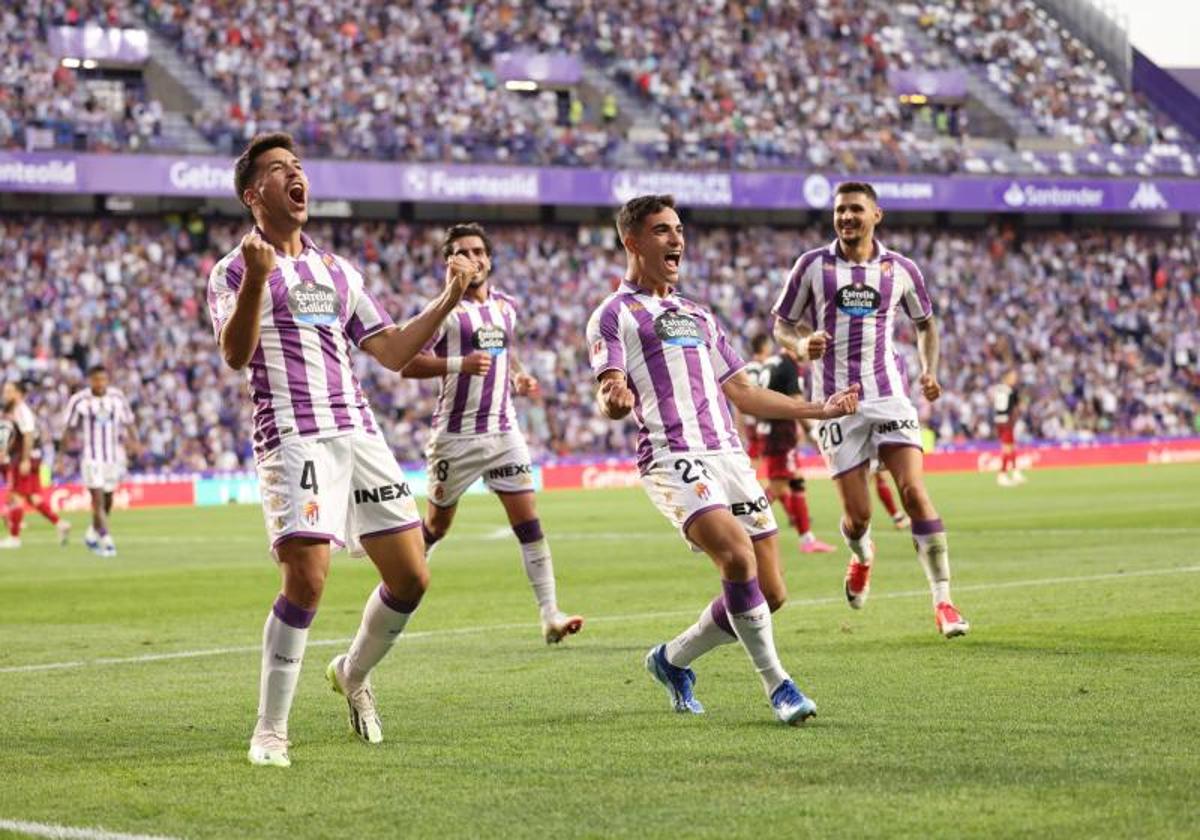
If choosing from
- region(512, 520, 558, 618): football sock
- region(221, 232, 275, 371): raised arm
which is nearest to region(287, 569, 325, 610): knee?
region(221, 232, 275, 371): raised arm

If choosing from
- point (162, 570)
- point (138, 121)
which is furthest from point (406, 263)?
point (162, 570)

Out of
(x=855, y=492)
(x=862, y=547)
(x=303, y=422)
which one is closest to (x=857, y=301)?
(x=855, y=492)

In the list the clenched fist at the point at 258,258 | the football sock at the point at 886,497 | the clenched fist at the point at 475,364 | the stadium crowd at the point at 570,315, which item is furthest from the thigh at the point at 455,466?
the stadium crowd at the point at 570,315

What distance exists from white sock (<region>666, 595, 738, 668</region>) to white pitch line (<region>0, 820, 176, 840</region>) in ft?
11.6

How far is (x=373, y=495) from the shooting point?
27.5 feet

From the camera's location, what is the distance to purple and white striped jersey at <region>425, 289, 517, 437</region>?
1402 centimetres

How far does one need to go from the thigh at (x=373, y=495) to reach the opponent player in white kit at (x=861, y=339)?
529cm

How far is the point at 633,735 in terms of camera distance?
853cm

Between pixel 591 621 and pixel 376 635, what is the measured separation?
584 centimetres

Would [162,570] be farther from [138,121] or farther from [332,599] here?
[138,121]

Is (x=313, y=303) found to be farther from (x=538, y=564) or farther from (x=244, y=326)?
(x=538, y=564)

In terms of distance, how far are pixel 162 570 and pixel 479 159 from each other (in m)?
28.7

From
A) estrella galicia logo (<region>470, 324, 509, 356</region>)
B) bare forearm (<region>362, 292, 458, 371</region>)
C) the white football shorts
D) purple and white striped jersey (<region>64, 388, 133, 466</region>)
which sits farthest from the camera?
purple and white striped jersey (<region>64, 388, 133, 466</region>)

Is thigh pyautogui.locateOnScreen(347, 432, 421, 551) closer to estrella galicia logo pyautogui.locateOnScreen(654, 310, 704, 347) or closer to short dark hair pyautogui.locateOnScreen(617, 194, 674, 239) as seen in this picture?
estrella galicia logo pyautogui.locateOnScreen(654, 310, 704, 347)
